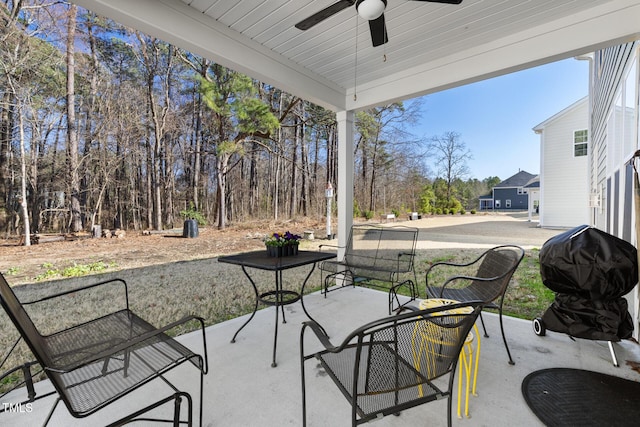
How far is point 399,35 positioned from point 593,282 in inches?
95.7

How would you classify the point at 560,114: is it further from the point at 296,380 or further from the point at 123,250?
the point at 123,250

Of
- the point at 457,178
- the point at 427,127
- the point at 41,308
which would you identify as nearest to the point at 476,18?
the point at 41,308

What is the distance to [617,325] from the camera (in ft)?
6.33

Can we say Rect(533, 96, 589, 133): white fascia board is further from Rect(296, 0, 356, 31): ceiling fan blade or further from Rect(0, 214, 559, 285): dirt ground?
Rect(296, 0, 356, 31): ceiling fan blade

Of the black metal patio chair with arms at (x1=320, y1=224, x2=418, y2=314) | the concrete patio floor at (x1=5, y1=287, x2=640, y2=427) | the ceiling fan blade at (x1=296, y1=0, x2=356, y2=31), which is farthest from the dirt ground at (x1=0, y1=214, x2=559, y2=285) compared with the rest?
the ceiling fan blade at (x1=296, y1=0, x2=356, y2=31)

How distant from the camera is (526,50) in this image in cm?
238

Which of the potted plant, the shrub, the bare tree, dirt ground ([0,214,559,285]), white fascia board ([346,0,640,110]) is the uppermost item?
the bare tree

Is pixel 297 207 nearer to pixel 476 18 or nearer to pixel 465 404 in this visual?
pixel 476 18

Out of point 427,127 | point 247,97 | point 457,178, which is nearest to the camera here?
point 247,97

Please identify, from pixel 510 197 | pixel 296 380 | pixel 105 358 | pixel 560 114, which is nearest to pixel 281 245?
pixel 296 380

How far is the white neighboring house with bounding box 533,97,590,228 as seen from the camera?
9141 mm

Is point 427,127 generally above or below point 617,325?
above

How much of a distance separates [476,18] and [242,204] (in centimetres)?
704

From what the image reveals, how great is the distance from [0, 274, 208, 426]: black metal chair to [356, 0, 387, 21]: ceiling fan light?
194 centimetres
